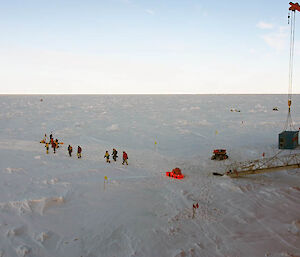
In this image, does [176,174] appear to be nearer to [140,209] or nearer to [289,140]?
[140,209]

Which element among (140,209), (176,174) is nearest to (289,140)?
(176,174)

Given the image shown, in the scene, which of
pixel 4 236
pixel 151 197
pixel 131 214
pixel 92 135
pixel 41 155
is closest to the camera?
pixel 4 236

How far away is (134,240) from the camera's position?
991 cm

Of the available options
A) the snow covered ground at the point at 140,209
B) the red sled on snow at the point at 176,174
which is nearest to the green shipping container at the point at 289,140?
the snow covered ground at the point at 140,209

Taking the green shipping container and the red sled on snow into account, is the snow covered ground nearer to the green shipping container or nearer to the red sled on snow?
the red sled on snow

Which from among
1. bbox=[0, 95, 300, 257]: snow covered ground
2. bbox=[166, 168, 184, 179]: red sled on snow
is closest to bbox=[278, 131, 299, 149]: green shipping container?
bbox=[0, 95, 300, 257]: snow covered ground

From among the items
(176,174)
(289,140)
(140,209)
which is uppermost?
(289,140)

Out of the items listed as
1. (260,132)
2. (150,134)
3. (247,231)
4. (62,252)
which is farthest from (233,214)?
(260,132)

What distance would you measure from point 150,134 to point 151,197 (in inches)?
858

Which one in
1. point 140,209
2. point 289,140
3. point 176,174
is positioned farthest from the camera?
point 289,140

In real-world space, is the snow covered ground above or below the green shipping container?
below

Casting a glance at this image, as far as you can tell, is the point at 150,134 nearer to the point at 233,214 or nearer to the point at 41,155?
the point at 41,155

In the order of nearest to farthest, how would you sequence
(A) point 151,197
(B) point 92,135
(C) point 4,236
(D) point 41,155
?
(C) point 4,236 → (A) point 151,197 → (D) point 41,155 → (B) point 92,135

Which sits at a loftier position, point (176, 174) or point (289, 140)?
point (289, 140)
